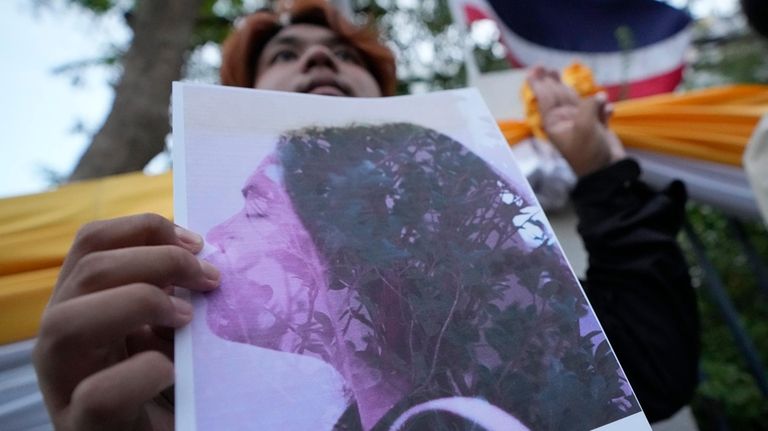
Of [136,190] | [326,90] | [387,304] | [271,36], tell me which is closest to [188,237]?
[387,304]

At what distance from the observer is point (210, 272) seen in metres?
0.32

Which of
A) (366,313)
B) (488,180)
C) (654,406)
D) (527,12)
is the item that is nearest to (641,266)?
(654,406)

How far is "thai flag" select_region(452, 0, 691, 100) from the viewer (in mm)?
1486

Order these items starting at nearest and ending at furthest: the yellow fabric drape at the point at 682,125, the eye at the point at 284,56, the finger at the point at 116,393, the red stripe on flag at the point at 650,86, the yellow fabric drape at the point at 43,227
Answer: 1. the finger at the point at 116,393
2. the yellow fabric drape at the point at 43,227
3. the eye at the point at 284,56
4. the yellow fabric drape at the point at 682,125
5. the red stripe on flag at the point at 650,86

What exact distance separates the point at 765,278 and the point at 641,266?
0.68 meters

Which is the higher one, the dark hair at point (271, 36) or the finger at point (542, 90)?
the dark hair at point (271, 36)

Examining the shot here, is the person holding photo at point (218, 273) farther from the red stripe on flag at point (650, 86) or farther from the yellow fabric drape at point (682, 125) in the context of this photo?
the red stripe on flag at point (650, 86)

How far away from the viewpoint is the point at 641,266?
681 mm

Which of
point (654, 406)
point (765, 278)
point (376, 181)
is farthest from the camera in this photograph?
point (765, 278)

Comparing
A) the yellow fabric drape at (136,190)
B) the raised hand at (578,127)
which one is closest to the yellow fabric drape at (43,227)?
the yellow fabric drape at (136,190)

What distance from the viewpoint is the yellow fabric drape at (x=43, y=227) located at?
57 cm

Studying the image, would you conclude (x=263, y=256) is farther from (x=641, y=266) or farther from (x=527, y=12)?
(x=527, y=12)

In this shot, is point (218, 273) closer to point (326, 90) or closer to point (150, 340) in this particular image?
point (150, 340)

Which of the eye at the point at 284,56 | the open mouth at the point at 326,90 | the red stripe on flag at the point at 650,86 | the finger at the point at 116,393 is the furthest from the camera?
the red stripe on flag at the point at 650,86
